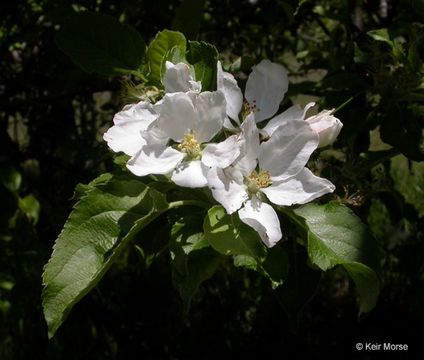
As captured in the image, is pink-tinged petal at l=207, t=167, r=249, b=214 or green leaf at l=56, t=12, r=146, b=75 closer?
pink-tinged petal at l=207, t=167, r=249, b=214

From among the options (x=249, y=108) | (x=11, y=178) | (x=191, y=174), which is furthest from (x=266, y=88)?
(x=11, y=178)

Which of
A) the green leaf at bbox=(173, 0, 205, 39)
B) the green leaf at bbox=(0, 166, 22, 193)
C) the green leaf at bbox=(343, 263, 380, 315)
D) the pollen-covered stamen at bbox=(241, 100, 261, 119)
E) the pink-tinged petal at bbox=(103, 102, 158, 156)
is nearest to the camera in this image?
the green leaf at bbox=(343, 263, 380, 315)

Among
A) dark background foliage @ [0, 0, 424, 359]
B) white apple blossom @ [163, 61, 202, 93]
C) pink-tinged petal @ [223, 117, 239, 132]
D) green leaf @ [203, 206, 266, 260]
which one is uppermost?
white apple blossom @ [163, 61, 202, 93]

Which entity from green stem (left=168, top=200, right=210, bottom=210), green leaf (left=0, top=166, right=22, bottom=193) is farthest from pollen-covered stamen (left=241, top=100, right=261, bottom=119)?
green leaf (left=0, top=166, right=22, bottom=193)

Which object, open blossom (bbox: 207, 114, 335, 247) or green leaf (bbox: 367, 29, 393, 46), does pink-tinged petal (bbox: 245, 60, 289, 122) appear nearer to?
open blossom (bbox: 207, 114, 335, 247)

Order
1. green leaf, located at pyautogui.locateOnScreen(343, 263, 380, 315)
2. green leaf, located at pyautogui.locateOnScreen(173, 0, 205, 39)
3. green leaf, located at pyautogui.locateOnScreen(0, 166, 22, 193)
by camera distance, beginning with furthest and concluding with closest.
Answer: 1. green leaf, located at pyautogui.locateOnScreen(0, 166, 22, 193)
2. green leaf, located at pyautogui.locateOnScreen(173, 0, 205, 39)
3. green leaf, located at pyautogui.locateOnScreen(343, 263, 380, 315)

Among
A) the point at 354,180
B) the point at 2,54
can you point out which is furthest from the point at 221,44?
the point at 354,180

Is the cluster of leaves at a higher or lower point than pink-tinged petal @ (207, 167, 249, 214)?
lower
